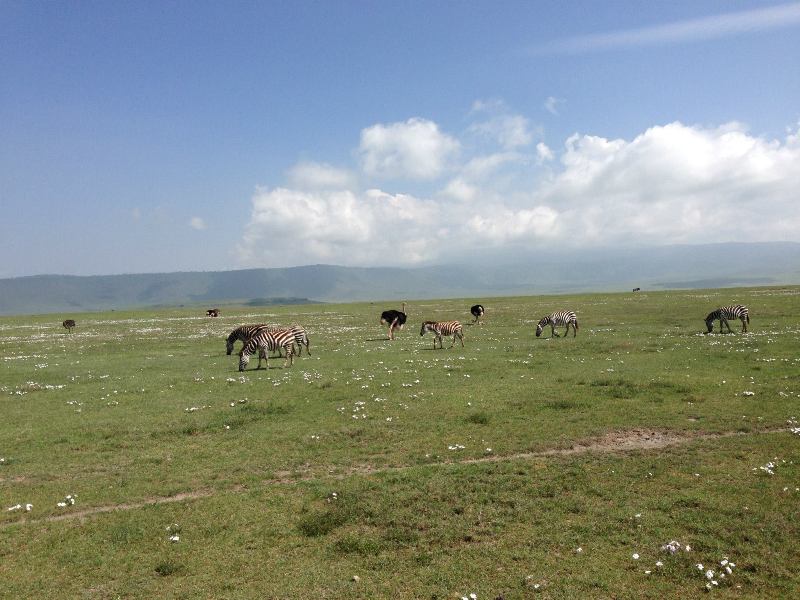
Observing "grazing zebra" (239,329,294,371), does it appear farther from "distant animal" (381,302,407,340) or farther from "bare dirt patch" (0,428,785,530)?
"distant animal" (381,302,407,340)

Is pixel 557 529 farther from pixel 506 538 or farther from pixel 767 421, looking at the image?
pixel 767 421

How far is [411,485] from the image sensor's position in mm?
12352

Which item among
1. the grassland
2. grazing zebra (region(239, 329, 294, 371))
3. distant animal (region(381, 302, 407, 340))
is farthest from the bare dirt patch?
distant animal (region(381, 302, 407, 340))

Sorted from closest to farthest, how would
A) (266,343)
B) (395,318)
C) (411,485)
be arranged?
1. (411,485)
2. (266,343)
3. (395,318)

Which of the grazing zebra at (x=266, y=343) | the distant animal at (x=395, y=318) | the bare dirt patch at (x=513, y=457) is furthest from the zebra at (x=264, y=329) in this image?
the bare dirt patch at (x=513, y=457)

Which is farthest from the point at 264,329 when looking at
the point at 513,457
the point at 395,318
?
the point at 513,457

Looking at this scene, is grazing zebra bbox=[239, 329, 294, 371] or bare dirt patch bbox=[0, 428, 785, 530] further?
grazing zebra bbox=[239, 329, 294, 371]

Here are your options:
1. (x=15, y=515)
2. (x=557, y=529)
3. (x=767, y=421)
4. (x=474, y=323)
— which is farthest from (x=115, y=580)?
(x=474, y=323)

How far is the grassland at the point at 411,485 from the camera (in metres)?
8.95

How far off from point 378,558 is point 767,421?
14.0 meters

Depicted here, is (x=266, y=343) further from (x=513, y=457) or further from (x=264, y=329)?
(x=513, y=457)

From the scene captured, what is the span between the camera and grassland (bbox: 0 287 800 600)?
895 cm

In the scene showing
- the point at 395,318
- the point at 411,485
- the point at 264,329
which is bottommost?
the point at 411,485

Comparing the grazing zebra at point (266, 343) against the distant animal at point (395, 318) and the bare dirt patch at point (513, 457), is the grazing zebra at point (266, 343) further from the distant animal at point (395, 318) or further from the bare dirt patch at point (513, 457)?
the distant animal at point (395, 318)
